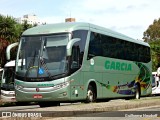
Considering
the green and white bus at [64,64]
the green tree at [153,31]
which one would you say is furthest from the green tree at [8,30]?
the green tree at [153,31]

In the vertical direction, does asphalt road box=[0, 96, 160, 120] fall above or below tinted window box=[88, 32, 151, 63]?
below

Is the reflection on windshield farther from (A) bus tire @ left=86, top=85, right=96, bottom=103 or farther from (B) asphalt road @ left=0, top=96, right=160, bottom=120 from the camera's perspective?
(B) asphalt road @ left=0, top=96, right=160, bottom=120

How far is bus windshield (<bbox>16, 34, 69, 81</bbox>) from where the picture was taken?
19.6 metres

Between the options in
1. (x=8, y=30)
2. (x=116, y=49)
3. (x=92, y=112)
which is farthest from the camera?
(x=8, y=30)

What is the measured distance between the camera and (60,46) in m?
19.9

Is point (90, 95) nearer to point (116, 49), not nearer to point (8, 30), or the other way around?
point (116, 49)

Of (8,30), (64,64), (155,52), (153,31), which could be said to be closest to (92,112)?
(64,64)

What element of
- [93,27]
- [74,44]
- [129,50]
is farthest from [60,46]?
[129,50]

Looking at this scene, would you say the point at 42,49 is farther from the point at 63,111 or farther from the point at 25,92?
the point at 63,111

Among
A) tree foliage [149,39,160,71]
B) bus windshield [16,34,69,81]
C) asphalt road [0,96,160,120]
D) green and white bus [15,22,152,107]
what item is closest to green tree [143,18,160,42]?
tree foliage [149,39,160,71]

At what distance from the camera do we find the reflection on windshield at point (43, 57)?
1961 cm

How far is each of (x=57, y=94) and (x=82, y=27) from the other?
3625 mm

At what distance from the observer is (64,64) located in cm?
1956

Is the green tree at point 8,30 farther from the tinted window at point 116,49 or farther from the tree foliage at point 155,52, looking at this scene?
the tree foliage at point 155,52
